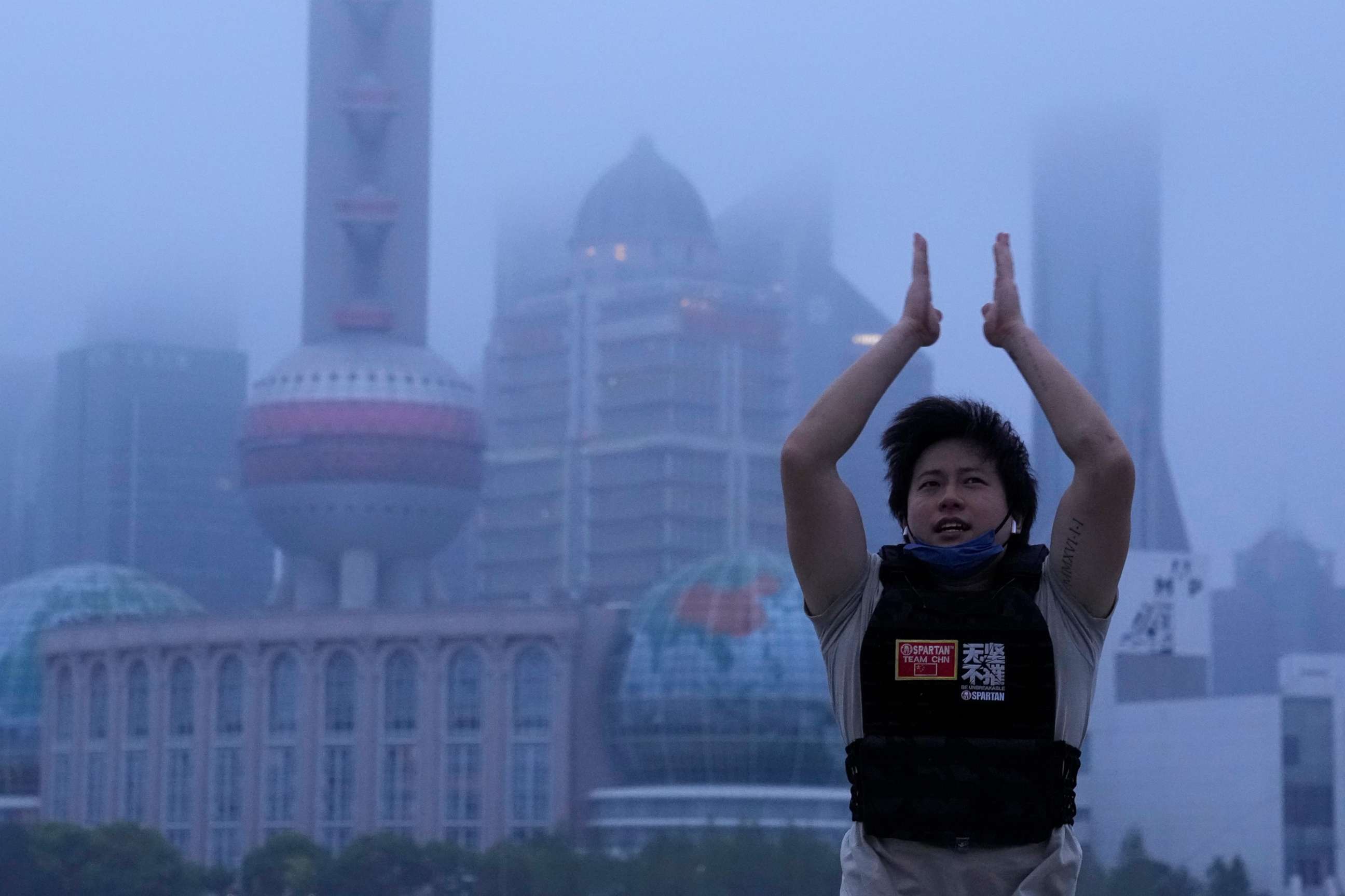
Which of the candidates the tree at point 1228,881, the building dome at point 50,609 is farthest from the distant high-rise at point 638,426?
the tree at point 1228,881

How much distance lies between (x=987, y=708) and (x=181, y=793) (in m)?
124

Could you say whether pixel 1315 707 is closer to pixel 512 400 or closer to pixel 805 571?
pixel 512 400

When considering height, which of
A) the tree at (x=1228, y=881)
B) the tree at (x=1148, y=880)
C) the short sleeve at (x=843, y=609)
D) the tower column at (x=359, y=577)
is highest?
the tower column at (x=359, y=577)

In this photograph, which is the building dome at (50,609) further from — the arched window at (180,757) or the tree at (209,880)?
the tree at (209,880)

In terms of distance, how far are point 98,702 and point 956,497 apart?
128 metres

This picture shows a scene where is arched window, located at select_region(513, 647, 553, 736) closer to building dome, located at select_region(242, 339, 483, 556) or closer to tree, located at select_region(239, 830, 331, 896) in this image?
tree, located at select_region(239, 830, 331, 896)

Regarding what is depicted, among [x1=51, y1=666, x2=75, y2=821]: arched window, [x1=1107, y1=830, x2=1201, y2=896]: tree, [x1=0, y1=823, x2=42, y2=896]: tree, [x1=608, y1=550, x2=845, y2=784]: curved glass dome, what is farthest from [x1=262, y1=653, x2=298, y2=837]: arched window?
[x1=1107, y1=830, x2=1201, y2=896]: tree

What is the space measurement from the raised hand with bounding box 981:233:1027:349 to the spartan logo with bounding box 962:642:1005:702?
2.76 ft

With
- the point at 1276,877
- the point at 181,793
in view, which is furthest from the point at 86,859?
the point at 1276,877

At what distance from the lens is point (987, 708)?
5.92 metres

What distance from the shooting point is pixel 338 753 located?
125 metres

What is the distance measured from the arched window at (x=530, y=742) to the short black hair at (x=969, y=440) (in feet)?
379

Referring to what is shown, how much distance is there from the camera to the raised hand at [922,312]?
20.3 ft

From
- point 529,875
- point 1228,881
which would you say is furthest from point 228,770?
point 1228,881
